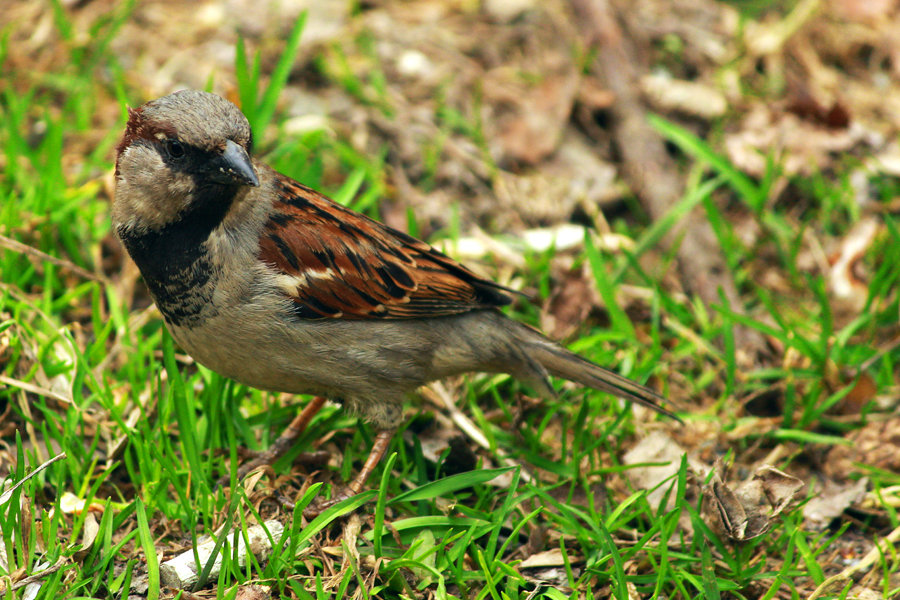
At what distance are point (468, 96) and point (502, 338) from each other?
305cm

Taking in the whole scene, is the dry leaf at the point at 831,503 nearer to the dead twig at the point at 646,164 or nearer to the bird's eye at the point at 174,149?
the dead twig at the point at 646,164

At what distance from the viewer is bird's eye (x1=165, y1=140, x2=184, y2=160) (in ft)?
11.6

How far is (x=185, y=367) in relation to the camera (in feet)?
15.3

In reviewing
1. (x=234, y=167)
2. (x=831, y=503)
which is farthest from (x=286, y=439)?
(x=831, y=503)

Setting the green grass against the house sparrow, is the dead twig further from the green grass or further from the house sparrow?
the house sparrow

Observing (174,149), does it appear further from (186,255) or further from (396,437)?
(396,437)

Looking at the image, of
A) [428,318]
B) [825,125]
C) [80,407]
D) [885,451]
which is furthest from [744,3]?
[80,407]

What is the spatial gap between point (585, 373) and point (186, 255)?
6.34 feet

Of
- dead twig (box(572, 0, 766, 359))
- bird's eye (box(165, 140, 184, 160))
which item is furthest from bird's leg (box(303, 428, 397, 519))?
dead twig (box(572, 0, 766, 359))

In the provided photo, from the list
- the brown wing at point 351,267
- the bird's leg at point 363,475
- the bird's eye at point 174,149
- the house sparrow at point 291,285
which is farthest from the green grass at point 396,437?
the bird's eye at point 174,149

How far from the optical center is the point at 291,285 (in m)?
3.80

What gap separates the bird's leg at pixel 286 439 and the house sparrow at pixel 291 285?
0.02 meters

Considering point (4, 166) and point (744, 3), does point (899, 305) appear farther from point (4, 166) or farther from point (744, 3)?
point (4, 166)

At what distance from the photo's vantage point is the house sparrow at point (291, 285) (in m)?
3.59
